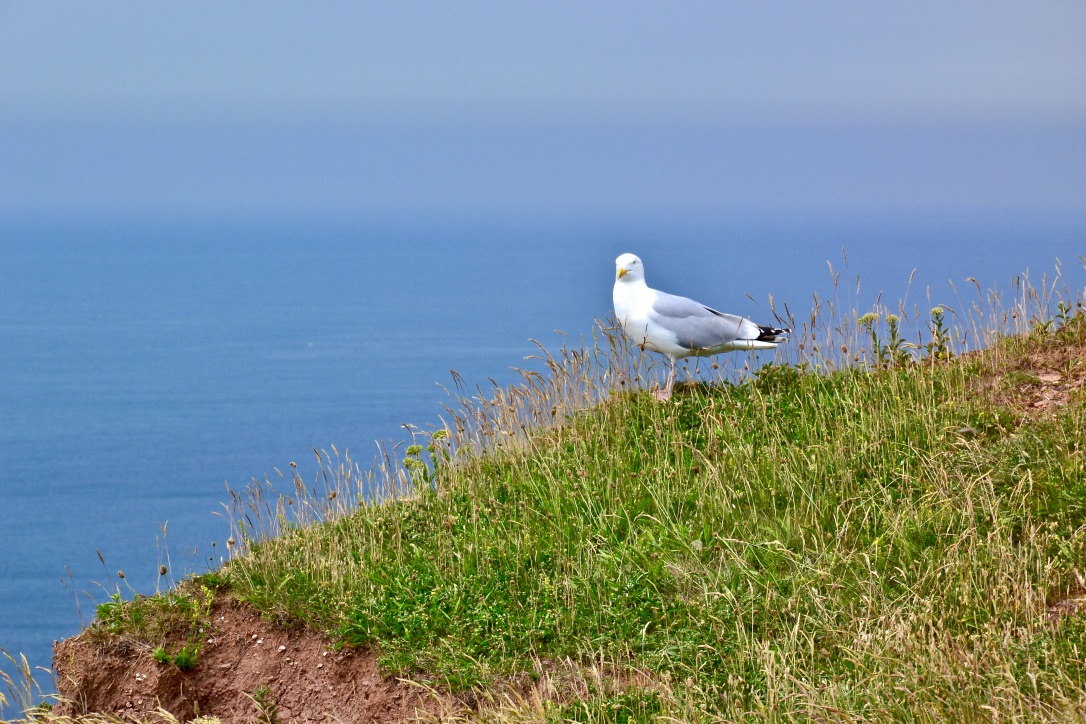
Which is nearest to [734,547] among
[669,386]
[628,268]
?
[669,386]

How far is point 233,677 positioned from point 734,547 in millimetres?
4199

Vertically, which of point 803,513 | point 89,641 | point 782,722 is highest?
point 803,513

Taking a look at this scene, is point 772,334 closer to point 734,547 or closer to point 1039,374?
point 1039,374

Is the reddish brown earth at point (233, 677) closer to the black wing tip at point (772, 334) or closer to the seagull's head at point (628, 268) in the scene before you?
the seagull's head at point (628, 268)

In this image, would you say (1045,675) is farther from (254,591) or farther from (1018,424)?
(254,591)

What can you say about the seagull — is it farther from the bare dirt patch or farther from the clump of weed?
the clump of weed

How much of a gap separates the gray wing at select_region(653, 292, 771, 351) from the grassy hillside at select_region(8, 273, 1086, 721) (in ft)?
1.75

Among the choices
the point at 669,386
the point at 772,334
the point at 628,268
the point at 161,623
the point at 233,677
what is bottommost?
the point at 233,677

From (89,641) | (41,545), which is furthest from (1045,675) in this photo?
(41,545)

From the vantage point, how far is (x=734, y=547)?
737cm

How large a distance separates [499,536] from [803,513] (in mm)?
2601

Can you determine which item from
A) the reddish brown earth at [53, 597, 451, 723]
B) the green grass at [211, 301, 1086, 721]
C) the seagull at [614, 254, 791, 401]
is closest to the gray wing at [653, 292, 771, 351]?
the seagull at [614, 254, 791, 401]

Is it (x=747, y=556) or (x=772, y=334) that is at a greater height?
(x=772, y=334)

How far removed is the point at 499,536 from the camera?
8633 mm
